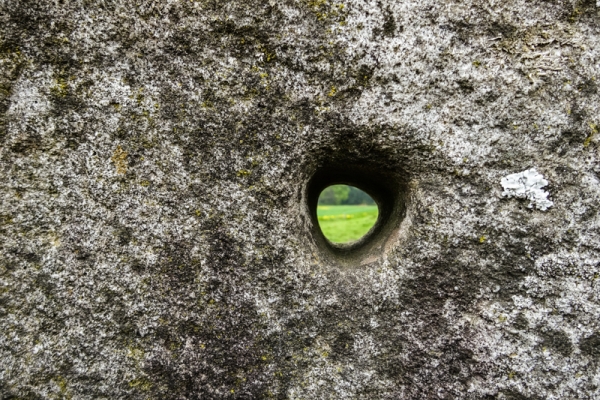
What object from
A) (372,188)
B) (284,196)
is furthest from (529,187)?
(284,196)

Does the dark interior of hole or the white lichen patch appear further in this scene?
the dark interior of hole

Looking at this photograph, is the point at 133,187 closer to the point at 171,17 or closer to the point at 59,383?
the point at 171,17

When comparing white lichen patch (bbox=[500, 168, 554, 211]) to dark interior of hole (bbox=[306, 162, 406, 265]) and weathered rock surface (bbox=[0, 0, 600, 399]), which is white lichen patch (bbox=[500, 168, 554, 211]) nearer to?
weathered rock surface (bbox=[0, 0, 600, 399])

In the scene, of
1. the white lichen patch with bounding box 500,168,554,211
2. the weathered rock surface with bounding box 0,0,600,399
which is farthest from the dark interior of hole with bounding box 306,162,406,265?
the white lichen patch with bounding box 500,168,554,211

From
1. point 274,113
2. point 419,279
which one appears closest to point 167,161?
point 274,113

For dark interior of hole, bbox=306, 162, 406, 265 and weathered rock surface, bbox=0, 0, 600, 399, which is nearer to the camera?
weathered rock surface, bbox=0, 0, 600, 399
